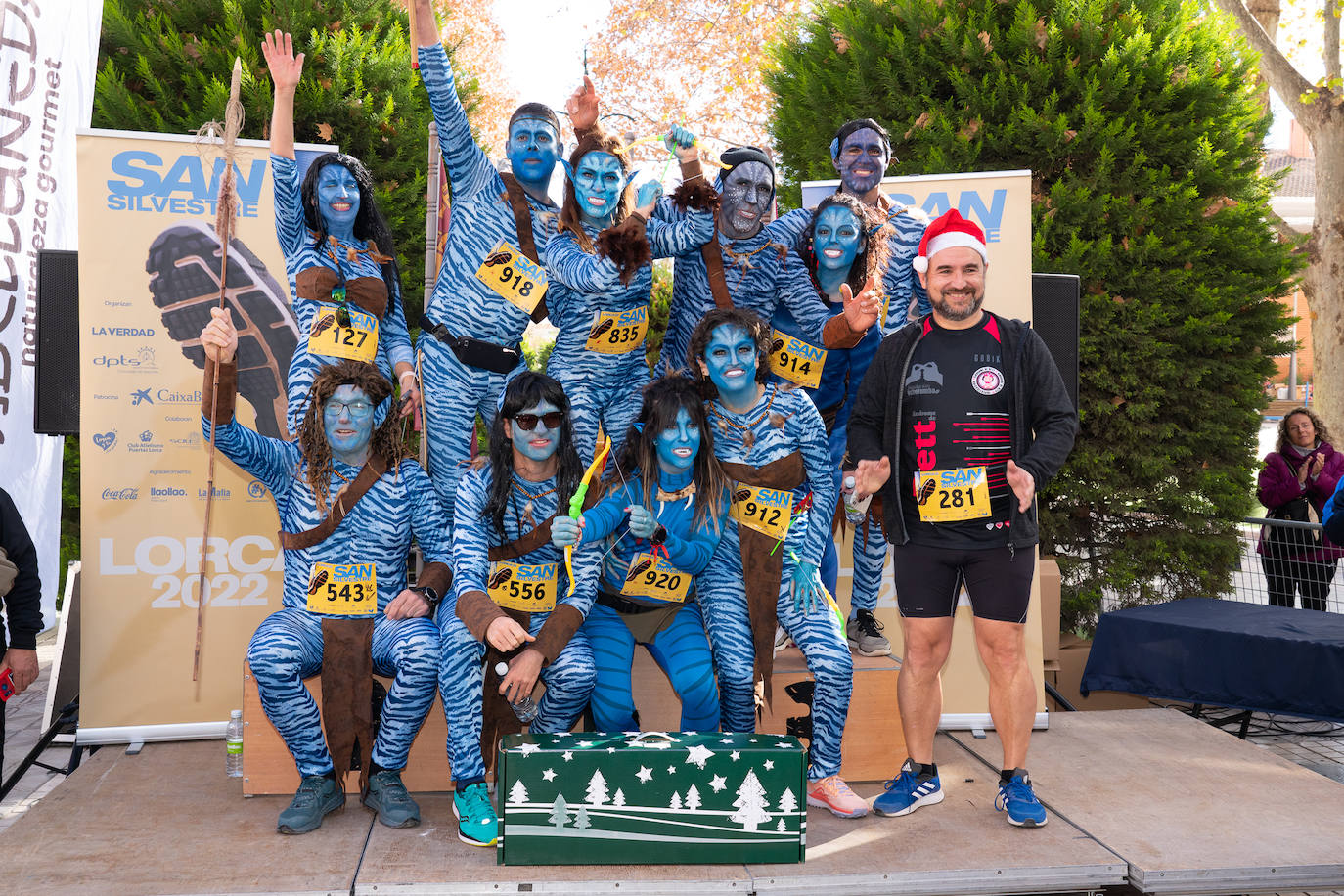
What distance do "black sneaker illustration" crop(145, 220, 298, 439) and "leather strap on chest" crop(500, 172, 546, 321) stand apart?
4.01 feet

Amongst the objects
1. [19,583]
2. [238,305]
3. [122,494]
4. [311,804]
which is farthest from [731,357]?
[122,494]

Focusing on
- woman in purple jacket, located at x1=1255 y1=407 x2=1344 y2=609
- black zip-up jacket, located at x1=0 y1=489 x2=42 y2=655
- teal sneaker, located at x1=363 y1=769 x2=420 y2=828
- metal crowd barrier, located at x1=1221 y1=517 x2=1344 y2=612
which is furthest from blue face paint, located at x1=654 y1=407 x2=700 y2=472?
woman in purple jacket, located at x1=1255 y1=407 x2=1344 y2=609

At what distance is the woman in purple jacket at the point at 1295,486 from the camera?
5371 millimetres

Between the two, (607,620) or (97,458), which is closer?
(607,620)

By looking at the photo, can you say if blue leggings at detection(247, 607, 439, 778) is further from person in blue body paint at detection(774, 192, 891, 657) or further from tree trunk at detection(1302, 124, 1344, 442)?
tree trunk at detection(1302, 124, 1344, 442)

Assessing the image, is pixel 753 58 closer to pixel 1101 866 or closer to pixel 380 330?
pixel 380 330

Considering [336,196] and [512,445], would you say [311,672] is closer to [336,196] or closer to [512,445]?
[512,445]

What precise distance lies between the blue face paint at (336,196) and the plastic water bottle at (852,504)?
194cm

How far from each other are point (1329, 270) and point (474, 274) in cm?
784

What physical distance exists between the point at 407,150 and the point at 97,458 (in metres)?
2.25

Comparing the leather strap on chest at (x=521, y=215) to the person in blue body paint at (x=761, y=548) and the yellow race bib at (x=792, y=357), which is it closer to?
the person in blue body paint at (x=761, y=548)

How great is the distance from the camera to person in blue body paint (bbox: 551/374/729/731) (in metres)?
3.24

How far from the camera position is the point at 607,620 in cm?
338

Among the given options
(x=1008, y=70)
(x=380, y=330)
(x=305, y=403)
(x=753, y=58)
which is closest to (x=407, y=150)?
(x=380, y=330)
